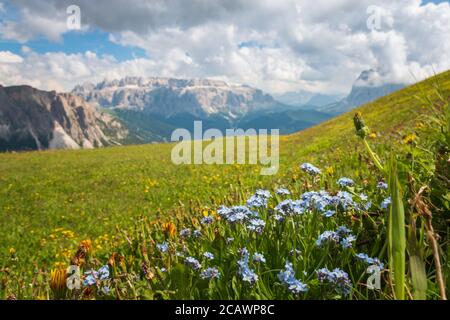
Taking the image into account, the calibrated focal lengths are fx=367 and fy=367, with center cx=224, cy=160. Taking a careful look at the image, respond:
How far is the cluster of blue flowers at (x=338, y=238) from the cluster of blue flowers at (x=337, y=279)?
1.09 ft

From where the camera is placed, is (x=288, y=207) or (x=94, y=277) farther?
A: (x=288, y=207)

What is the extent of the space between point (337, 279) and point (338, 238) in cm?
52

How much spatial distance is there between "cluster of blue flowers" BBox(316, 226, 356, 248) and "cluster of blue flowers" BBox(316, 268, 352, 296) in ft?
1.09

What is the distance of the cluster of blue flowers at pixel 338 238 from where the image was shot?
257 centimetres

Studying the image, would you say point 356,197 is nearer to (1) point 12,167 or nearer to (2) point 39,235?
(2) point 39,235

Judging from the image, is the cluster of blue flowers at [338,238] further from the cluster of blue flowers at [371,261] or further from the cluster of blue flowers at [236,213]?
the cluster of blue flowers at [236,213]

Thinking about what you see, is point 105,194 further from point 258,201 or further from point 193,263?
point 193,263

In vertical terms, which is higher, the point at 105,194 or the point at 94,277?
the point at 105,194

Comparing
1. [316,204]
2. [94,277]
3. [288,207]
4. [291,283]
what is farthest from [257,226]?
[94,277]

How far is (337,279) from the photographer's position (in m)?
2.22

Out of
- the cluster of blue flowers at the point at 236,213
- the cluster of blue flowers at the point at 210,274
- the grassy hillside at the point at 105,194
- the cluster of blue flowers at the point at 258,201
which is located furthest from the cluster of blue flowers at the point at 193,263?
the grassy hillside at the point at 105,194

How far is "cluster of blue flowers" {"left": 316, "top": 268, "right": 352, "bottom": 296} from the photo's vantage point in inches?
86.5
